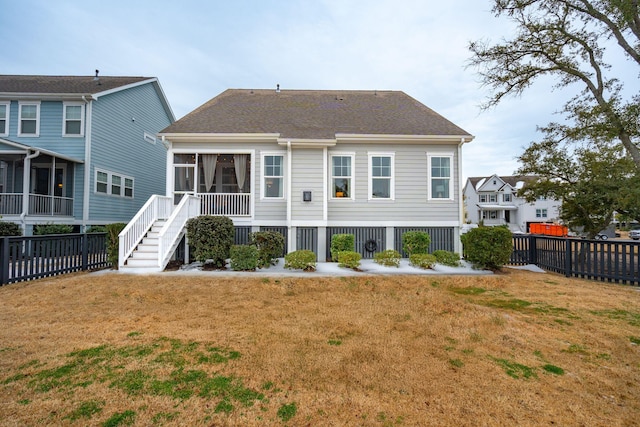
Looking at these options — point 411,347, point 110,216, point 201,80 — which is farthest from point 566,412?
point 201,80

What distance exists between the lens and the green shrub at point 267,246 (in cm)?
880

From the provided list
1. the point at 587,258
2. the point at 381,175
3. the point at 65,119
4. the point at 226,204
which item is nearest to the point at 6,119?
the point at 65,119

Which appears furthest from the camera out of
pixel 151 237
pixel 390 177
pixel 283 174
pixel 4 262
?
pixel 390 177

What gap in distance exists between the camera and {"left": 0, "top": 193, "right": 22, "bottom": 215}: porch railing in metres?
11.9

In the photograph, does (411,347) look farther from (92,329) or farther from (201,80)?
(201,80)

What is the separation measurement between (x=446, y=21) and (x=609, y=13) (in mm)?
5813

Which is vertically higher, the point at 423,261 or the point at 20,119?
the point at 20,119

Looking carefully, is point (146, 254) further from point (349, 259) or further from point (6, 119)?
point (6, 119)

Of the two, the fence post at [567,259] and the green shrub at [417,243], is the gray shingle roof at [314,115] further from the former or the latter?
the fence post at [567,259]

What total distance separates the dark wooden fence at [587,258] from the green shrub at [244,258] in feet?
30.8

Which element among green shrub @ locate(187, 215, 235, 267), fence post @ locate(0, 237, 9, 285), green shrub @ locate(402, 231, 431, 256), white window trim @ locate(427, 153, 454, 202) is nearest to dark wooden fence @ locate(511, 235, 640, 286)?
white window trim @ locate(427, 153, 454, 202)

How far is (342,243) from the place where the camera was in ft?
32.0

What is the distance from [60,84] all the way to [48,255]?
11.6 metres

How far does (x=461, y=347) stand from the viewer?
3775 millimetres
